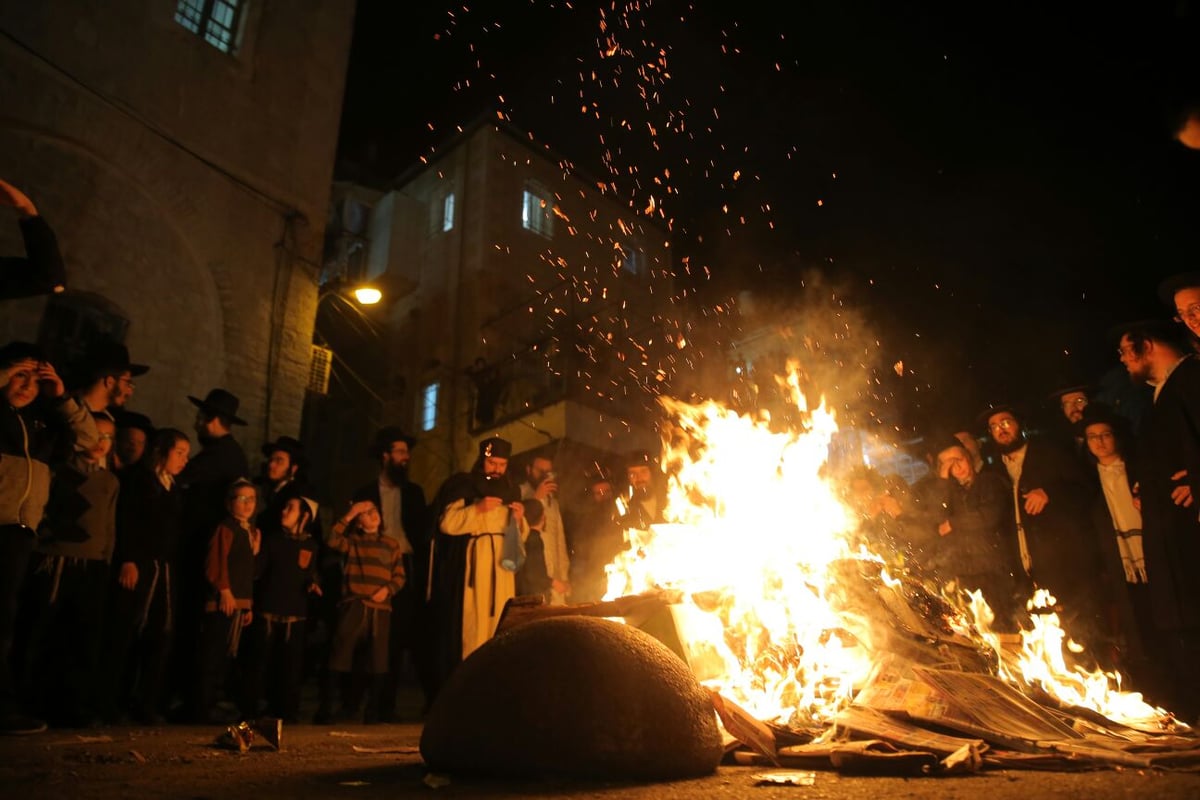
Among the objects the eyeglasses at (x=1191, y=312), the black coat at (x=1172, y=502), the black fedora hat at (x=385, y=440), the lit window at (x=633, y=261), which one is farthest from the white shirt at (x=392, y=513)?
the lit window at (x=633, y=261)

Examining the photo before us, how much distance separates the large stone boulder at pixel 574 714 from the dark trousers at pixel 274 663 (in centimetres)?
321

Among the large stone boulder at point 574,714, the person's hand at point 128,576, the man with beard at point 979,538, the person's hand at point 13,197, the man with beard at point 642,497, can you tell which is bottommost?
the large stone boulder at point 574,714

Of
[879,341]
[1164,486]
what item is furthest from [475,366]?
[1164,486]

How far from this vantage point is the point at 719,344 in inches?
881

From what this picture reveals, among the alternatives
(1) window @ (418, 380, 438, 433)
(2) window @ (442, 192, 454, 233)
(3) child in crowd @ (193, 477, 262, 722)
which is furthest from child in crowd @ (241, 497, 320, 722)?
(2) window @ (442, 192, 454, 233)

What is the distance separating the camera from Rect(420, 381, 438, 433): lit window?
62.8ft

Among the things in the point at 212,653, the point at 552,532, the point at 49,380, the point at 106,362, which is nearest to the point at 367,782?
the point at 212,653

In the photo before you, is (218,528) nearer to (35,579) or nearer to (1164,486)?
(35,579)

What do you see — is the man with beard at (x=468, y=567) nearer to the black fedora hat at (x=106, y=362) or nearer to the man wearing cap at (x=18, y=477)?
the black fedora hat at (x=106, y=362)

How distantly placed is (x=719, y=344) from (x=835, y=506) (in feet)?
54.2

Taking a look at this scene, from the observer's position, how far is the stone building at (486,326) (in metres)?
17.6

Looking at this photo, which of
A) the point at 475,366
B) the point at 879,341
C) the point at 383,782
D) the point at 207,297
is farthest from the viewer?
the point at 475,366

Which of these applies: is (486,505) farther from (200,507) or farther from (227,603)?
(200,507)

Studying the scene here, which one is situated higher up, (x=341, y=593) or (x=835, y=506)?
(x=835, y=506)
